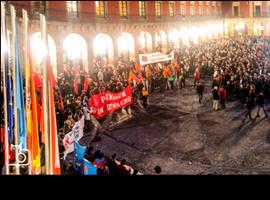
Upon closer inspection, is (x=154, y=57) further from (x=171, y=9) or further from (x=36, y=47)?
(x=36, y=47)

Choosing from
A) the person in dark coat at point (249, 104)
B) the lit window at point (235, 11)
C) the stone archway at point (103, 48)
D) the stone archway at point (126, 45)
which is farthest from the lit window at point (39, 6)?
the person in dark coat at point (249, 104)

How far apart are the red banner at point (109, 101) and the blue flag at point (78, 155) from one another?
0.94 meters

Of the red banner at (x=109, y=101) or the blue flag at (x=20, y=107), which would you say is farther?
the red banner at (x=109, y=101)

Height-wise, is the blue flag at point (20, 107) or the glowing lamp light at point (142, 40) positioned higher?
the glowing lamp light at point (142, 40)

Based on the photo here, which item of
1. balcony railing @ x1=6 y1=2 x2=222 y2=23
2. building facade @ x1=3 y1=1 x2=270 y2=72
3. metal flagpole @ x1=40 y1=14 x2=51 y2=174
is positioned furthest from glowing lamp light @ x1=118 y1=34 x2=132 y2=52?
metal flagpole @ x1=40 y1=14 x2=51 y2=174

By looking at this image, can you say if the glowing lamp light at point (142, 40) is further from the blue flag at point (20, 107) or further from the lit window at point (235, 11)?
the blue flag at point (20, 107)

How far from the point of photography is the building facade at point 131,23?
7168 millimetres

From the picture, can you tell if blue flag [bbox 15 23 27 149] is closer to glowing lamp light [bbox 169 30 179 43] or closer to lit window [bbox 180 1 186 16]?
glowing lamp light [bbox 169 30 179 43]

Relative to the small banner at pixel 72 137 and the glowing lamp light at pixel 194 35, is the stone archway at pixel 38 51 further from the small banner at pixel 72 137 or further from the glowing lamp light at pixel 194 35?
the glowing lamp light at pixel 194 35

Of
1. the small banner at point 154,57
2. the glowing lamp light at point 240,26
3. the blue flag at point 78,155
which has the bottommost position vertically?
the blue flag at point 78,155

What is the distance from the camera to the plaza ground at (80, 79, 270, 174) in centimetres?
640

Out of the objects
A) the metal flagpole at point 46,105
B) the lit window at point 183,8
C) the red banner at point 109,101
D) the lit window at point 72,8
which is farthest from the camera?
the lit window at point 72,8

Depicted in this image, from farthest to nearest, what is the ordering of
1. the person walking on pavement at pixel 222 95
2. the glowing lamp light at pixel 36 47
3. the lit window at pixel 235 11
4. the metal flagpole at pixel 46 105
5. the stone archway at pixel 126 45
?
1. the stone archway at pixel 126 45
2. the glowing lamp light at pixel 36 47
3. the lit window at pixel 235 11
4. the person walking on pavement at pixel 222 95
5. the metal flagpole at pixel 46 105
